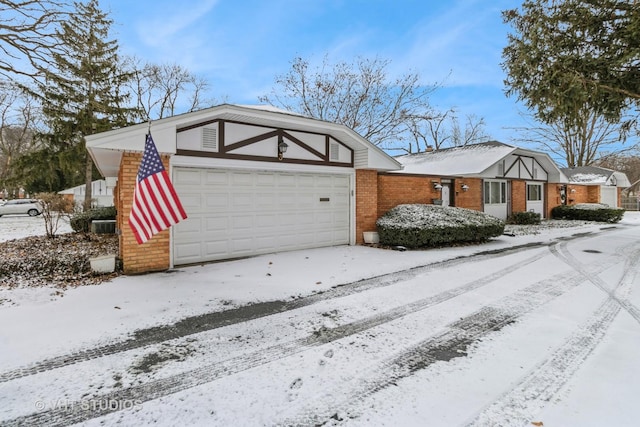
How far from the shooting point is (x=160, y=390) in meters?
2.74

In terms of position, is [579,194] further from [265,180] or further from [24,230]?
[24,230]

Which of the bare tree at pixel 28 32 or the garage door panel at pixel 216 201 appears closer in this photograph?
the garage door panel at pixel 216 201

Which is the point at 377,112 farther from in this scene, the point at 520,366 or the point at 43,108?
the point at 520,366

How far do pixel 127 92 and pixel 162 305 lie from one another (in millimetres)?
19686

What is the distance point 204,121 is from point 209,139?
399 millimetres

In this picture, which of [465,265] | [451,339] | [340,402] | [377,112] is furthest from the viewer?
[377,112]

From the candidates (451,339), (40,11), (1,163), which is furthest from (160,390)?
(1,163)

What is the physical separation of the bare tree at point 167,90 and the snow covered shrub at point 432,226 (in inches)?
789

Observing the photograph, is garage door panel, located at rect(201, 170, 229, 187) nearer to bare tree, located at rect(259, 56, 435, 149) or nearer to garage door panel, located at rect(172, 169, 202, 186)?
garage door panel, located at rect(172, 169, 202, 186)

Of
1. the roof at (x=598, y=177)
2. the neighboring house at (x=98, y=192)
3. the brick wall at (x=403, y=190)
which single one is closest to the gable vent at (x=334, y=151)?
the brick wall at (x=403, y=190)

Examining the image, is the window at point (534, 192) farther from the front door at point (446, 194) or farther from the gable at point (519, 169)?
the front door at point (446, 194)

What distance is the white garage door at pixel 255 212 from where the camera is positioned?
7379mm

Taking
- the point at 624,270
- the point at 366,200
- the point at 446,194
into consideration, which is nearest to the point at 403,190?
the point at 366,200

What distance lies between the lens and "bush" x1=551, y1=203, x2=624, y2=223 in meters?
18.4
